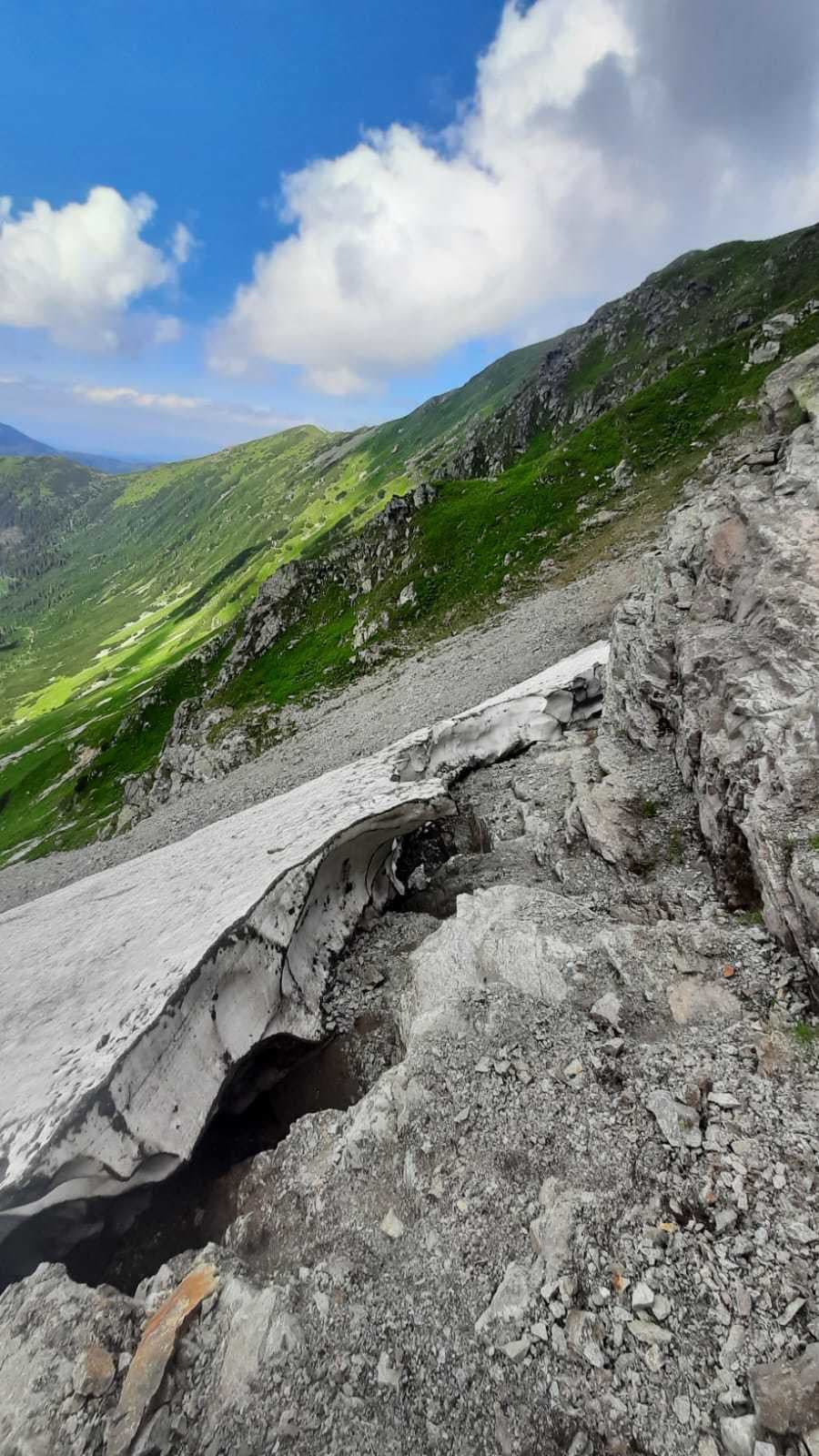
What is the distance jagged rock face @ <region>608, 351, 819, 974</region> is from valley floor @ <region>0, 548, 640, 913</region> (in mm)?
14464

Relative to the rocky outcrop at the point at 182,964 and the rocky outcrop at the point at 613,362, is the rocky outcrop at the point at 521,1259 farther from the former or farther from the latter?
the rocky outcrop at the point at 613,362

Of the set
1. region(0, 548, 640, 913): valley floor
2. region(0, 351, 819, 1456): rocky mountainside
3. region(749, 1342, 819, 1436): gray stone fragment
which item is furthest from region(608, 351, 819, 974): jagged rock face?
region(0, 548, 640, 913): valley floor

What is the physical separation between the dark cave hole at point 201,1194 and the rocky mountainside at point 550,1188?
3.2 inches

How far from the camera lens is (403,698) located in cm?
4472

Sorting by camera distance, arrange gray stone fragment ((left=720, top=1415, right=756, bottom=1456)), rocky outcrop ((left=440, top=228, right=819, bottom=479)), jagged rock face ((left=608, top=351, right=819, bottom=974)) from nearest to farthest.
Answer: gray stone fragment ((left=720, top=1415, right=756, bottom=1456)) < jagged rock face ((left=608, top=351, right=819, bottom=974)) < rocky outcrop ((left=440, top=228, right=819, bottom=479))

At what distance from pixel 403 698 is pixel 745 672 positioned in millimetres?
29739

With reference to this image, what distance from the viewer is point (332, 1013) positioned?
17.6 meters

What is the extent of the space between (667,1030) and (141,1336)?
1082 cm

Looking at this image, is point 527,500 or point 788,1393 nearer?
point 788,1393

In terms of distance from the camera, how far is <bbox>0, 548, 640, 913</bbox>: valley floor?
131 ft

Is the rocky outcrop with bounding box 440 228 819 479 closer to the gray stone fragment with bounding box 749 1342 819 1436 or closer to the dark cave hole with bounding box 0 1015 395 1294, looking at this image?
the dark cave hole with bounding box 0 1015 395 1294

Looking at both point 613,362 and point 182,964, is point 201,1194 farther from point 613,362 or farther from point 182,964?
point 613,362

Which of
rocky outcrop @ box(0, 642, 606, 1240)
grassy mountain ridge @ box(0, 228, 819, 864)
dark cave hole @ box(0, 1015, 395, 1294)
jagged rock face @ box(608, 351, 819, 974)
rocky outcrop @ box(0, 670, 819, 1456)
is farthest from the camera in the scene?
grassy mountain ridge @ box(0, 228, 819, 864)

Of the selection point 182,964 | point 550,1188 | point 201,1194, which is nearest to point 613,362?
point 182,964
